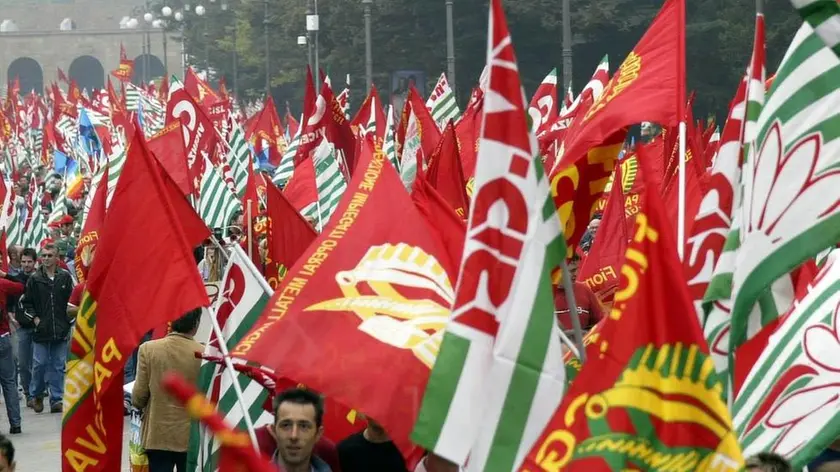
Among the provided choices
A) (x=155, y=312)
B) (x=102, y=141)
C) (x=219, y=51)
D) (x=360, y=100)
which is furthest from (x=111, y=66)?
(x=155, y=312)

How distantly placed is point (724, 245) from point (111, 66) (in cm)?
12209

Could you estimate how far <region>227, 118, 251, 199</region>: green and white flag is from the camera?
782 inches

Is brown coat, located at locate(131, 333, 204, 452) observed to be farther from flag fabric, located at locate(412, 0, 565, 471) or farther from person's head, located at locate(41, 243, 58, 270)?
person's head, located at locate(41, 243, 58, 270)

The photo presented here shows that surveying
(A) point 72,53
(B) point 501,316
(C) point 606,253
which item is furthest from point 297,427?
(A) point 72,53

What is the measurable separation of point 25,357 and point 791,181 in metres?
11.2

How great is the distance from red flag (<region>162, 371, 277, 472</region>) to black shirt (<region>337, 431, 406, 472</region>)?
1.76 meters

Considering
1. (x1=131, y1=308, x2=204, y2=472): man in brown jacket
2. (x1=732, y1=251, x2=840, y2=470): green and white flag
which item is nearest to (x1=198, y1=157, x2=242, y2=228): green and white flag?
(x1=131, y1=308, x2=204, y2=472): man in brown jacket

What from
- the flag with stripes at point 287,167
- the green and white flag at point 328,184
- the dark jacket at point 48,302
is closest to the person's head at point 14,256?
the dark jacket at point 48,302

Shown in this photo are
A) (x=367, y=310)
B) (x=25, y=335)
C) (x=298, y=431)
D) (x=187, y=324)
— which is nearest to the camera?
(x=298, y=431)

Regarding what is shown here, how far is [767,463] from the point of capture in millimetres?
5363

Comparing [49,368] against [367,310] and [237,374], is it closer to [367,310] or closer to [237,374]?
[237,374]

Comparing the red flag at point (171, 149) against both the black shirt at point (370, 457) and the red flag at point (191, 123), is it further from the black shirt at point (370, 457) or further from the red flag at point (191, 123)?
the black shirt at point (370, 457)

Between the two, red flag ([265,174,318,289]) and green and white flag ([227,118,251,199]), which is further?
green and white flag ([227,118,251,199])

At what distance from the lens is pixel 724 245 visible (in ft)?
21.1
